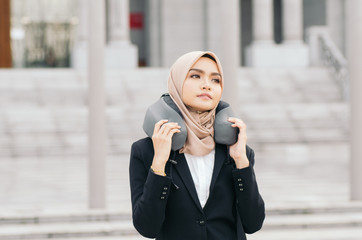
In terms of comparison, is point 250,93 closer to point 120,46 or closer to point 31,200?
point 120,46

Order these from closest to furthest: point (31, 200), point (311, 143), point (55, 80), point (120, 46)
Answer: point (31, 200)
point (311, 143)
point (55, 80)
point (120, 46)

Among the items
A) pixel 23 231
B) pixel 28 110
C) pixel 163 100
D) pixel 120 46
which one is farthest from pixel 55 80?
pixel 163 100

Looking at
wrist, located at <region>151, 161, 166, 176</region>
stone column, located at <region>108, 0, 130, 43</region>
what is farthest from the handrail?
wrist, located at <region>151, 161, 166, 176</region>

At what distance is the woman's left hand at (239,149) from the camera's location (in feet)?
7.36

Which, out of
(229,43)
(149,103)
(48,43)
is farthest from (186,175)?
(48,43)

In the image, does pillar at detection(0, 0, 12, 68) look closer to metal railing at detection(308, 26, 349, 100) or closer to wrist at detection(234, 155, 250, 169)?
metal railing at detection(308, 26, 349, 100)

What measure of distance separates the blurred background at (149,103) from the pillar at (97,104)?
0.21 ft

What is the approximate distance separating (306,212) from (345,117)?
33.2 feet

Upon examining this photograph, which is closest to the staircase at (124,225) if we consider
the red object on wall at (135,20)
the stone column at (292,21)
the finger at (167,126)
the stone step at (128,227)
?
the stone step at (128,227)

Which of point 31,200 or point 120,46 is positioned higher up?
point 120,46

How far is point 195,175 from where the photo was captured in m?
2.31

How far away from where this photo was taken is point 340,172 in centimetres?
1139

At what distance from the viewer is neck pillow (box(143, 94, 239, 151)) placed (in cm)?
217

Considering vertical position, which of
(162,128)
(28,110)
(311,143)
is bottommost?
(311,143)
